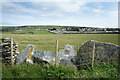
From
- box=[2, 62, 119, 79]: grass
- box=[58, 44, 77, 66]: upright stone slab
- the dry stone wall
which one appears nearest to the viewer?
box=[2, 62, 119, 79]: grass

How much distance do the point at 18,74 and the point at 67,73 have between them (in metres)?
2.69

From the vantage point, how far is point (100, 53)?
6645mm

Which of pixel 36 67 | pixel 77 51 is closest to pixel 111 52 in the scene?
pixel 77 51

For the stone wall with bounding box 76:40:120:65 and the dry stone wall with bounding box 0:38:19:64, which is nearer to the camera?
the stone wall with bounding box 76:40:120:65

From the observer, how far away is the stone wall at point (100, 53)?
251 inches

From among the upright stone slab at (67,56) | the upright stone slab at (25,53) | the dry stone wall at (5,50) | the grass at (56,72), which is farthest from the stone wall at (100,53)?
the dry stone wall at (5,50)

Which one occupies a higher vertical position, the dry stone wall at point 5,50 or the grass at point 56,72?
the dry stone wall at point 5,50

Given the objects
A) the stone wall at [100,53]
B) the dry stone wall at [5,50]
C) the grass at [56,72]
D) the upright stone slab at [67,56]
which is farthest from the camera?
the dry stone wall at [5,50]

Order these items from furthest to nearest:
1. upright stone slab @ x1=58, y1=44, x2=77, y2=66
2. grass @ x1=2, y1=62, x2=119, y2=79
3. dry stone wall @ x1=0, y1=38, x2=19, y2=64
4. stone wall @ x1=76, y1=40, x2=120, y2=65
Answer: dry stone wall @ x1=0, y1=38, x2=19, y2=64 → upright stone slab @ x1=58, y1=44, x2=77, y2=66 → stone wall @ x1=76, y1=40, x2=120, y2=65 → grass @ x1=2, y1=62, x2=119, y2=79

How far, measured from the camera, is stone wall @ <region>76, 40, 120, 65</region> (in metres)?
6.39

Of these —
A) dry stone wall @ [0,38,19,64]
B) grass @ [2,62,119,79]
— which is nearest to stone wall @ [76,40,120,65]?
grass @ [2,62,119,79]

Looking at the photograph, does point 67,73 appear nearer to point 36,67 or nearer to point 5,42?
point 36,67

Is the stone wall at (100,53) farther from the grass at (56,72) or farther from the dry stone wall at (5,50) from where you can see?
the dry stone wall at (5,50)

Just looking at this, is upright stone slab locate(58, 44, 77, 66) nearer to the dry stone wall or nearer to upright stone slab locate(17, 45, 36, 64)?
upright stone slab locate(17, 45, 36, 64)
